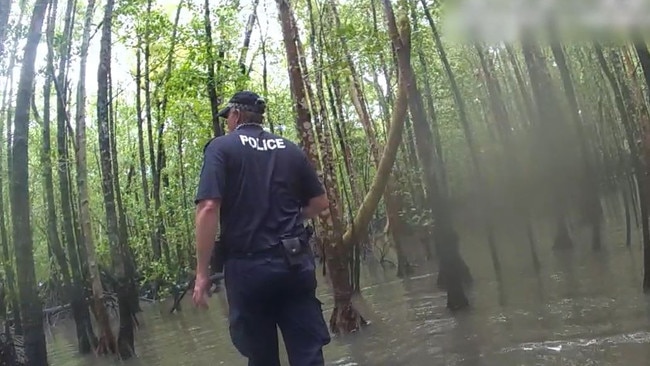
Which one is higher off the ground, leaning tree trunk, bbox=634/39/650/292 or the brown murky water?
leaning tree trunk, bbox=634/39/650/292

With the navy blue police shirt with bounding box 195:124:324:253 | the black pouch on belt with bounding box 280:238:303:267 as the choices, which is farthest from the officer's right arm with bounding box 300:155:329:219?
the black pouch on belt with bounding box 280:238:303:267

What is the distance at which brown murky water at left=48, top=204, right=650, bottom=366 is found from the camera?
209 inches

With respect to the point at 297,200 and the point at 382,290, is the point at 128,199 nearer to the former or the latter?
the point at 382,290

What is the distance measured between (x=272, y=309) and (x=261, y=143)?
2.52 ft

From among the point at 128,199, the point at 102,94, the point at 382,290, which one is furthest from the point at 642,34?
the point at 128,199

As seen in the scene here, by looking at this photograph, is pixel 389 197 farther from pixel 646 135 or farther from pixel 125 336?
pixel 646 135

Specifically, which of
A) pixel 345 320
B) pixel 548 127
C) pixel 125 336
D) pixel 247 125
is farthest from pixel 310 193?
pixel 548 127

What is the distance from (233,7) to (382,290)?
19.3ft

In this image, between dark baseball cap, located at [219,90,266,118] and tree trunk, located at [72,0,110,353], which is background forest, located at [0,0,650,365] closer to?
tree trunk, located at [72,0,110,353]

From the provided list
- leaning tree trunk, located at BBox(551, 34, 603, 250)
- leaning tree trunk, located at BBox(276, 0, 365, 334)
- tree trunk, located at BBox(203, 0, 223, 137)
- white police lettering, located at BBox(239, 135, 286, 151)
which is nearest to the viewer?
white police lettering, located at BBox(239, 135, 286, 151)

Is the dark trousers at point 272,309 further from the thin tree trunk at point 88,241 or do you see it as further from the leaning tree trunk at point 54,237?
the leaning tree trunk at point 54,237

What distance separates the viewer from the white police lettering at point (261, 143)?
10.9 ft

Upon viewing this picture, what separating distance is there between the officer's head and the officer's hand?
0.78 meters

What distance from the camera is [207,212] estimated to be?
122 inches
